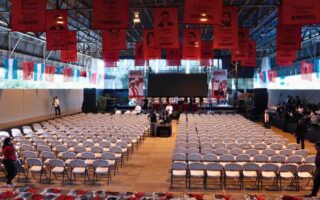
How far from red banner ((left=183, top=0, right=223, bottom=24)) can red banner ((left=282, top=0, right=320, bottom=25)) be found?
1.88 m

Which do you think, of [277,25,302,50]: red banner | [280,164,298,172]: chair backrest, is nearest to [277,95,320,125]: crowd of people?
[277,25,302,50]: red banner

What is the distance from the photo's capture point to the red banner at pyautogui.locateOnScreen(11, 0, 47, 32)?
11.7 m

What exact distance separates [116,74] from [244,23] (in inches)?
850

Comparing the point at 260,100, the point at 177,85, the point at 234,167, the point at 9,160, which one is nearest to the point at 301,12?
the point at 234,167

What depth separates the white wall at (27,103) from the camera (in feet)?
71.3

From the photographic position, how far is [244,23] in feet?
97.7

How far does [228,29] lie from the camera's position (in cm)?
1392

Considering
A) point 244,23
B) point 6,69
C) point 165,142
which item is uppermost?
point 244,23

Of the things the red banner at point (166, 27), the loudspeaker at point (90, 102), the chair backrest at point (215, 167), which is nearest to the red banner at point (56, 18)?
the red banner at point (166, 27)

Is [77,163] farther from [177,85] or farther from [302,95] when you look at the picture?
[177,85]

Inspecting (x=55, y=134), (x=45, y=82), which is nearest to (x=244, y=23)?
(x=45, y=82)

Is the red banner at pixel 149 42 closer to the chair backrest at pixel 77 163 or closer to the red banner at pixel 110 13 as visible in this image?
the red banner at pixel 110 13

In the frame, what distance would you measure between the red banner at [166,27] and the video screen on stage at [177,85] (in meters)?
20.4

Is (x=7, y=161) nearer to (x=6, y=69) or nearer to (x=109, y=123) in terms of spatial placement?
(x=109, y=123)
